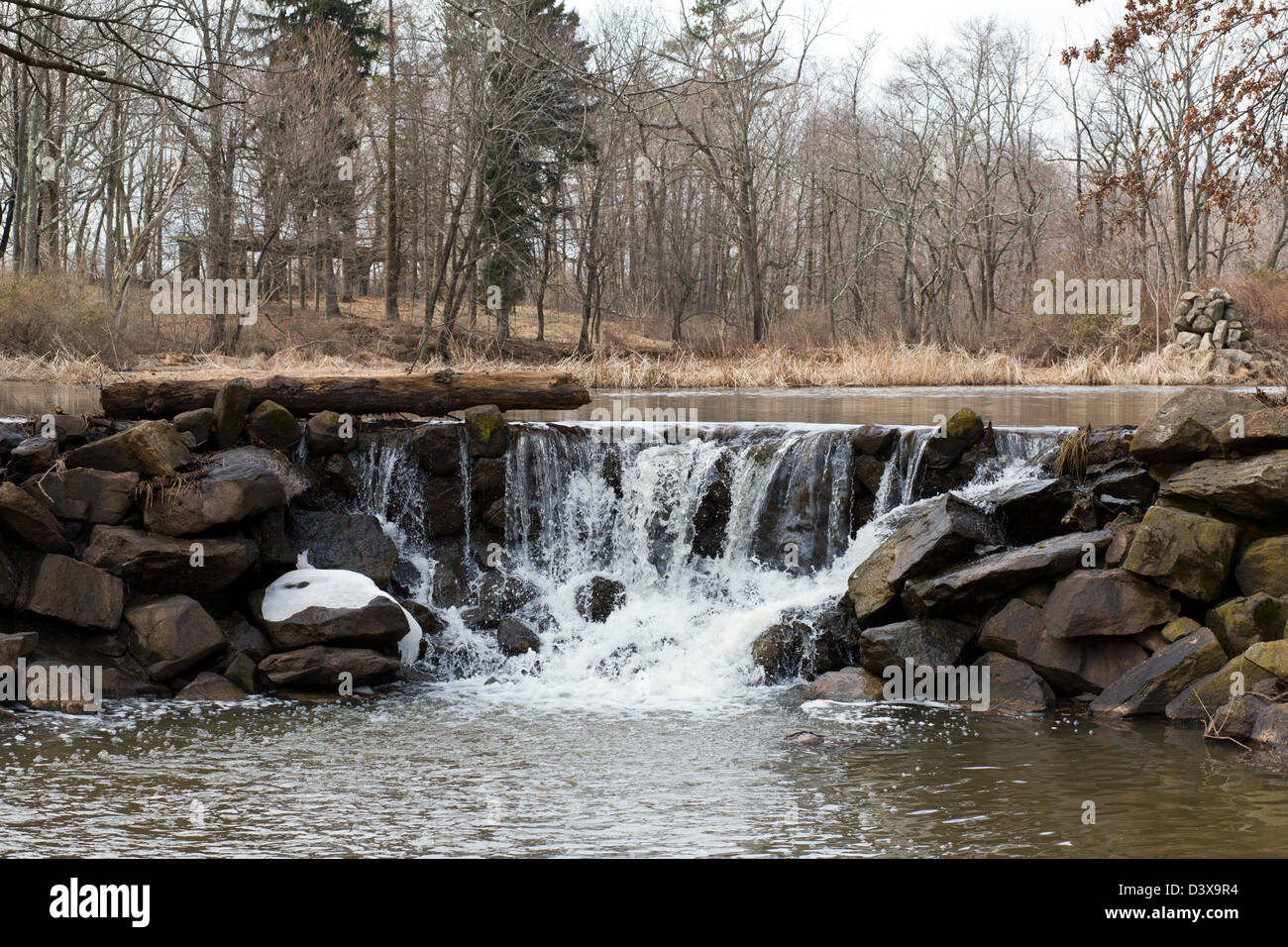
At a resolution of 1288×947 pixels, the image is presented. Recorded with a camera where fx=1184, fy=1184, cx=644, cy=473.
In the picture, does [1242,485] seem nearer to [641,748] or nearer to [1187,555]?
[1187,555]

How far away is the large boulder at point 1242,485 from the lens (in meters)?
8.09

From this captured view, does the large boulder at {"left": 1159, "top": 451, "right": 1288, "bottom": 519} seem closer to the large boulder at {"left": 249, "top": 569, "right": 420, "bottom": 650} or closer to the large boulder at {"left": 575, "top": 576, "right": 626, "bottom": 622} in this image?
the large boulder at {"left": 575, "top": 576, "right": 626, "bottom": 622}

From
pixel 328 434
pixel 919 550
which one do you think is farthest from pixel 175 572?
pixel 919 550

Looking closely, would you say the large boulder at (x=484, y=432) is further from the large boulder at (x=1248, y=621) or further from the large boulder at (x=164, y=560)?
the large boulder at (x=1248, y=621)

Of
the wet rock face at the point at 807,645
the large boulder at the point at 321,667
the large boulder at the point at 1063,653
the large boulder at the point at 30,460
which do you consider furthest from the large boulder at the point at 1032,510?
the large boulder at the point at 30,460

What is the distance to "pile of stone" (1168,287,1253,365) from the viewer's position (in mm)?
23609

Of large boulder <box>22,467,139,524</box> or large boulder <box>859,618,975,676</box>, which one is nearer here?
large boulder <box>859,618,975,676</box>

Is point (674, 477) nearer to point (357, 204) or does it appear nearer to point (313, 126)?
point (313, 126)

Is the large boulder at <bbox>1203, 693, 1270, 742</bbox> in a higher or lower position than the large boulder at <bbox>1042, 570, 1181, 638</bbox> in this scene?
lower

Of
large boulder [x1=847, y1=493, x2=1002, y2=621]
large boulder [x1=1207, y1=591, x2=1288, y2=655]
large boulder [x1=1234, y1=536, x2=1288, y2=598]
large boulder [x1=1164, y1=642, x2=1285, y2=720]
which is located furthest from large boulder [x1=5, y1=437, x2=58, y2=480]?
large boulder [x1=1234, y1=536, x2=1288, y2=598]

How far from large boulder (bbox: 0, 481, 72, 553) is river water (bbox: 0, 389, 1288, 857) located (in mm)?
1692

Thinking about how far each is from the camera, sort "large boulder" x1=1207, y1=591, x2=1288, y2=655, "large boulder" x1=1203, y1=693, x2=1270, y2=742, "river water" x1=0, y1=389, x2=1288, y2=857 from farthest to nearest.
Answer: "large boulder" x1=1207, y1=591, x2=1288, y2=655 → "large boulder" x1=1203, y1=693, x2=1270, y2=742 → "river water" x1=0, y1=389, x2=1288, y2=857

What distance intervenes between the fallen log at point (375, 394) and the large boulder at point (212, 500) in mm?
1887

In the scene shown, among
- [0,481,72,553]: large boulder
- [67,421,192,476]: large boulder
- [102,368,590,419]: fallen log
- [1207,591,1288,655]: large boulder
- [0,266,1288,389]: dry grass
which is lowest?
[1207,591,1288,655]: large boulder
